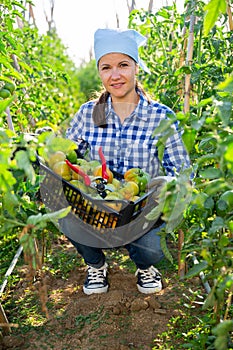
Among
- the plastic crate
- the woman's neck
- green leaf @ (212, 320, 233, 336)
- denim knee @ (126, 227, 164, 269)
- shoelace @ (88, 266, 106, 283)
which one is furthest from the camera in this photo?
the woman's neck

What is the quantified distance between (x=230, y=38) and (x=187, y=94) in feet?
1.32

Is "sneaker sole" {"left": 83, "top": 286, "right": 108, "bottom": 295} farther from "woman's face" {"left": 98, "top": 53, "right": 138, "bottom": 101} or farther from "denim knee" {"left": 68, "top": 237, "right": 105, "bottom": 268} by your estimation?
"woman's face" {"left": 98, "top": 53, "right": 138, "bottom": 101}

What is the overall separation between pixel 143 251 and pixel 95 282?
0.87ft

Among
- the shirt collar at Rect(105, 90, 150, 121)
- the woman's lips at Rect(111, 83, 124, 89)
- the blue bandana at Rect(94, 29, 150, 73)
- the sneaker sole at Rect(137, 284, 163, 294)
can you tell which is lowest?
the sneaker sole at Rect(137, 284, 163, 294)

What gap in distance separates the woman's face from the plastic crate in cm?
66

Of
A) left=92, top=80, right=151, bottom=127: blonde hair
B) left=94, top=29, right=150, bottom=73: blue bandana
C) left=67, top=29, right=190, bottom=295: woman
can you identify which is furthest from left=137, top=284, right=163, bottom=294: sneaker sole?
left=94, top=29, right=150, bottom=73: blue bandana

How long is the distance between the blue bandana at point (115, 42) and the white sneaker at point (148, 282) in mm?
935

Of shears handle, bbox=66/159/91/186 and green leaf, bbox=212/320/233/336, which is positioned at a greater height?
shears handle, bbox=66/159/91/186

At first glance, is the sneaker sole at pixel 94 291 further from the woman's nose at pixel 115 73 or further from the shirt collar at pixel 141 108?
the woman's nose at pixel 115 73

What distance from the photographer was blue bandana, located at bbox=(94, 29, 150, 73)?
203 centimetres

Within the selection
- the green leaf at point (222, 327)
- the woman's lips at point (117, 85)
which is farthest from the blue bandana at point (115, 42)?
the green leaf at point (222, 327)

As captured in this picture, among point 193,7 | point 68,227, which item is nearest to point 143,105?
point 193,7

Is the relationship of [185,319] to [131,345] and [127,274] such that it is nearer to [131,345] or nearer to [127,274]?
[131,345]

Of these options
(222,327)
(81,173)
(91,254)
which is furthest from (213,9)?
(91,254)
